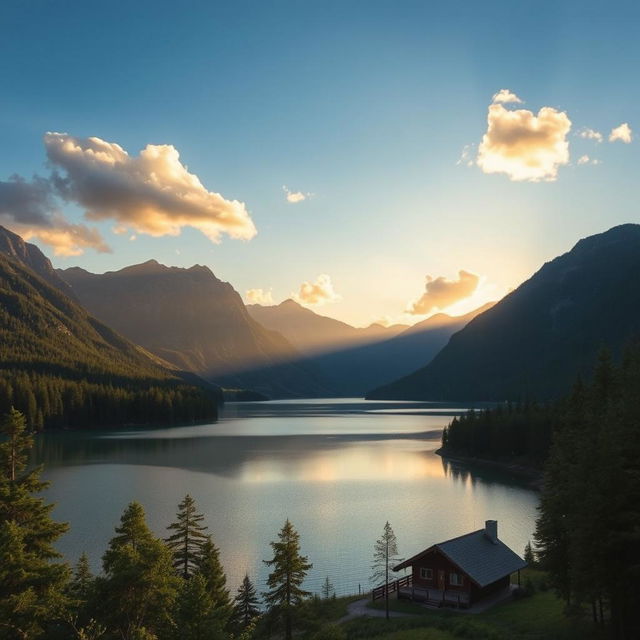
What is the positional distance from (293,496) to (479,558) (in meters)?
44.7

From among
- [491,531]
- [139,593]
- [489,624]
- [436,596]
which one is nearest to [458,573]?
[436,596]

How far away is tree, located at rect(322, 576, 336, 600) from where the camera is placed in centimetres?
4819

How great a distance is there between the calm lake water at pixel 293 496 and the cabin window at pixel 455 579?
9.70 m

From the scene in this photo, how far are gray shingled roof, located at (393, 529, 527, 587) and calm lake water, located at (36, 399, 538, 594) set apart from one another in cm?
1038

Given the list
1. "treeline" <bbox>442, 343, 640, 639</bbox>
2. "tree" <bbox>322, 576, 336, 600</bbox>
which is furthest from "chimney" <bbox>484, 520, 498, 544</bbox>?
"tree" <bbox>322, 576, 336, 600</bbox>

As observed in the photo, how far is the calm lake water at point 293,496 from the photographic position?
60.0 m

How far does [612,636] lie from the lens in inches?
1213

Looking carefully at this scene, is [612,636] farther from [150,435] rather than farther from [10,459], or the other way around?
[150,435]

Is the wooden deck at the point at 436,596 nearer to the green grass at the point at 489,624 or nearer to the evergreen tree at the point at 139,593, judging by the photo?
the green grass at the point at 489,624

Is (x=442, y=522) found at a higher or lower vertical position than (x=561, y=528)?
lower

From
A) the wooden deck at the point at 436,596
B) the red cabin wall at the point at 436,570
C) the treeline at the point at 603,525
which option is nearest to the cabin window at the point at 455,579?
the red cabin wall at the point at 436,570

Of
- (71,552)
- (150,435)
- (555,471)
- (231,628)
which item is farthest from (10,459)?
(150,435)

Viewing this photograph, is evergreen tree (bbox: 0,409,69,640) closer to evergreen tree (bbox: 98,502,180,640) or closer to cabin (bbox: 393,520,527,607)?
evergreen tree (bbox: 98,502,180,640)

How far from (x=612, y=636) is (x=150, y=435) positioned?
170m
